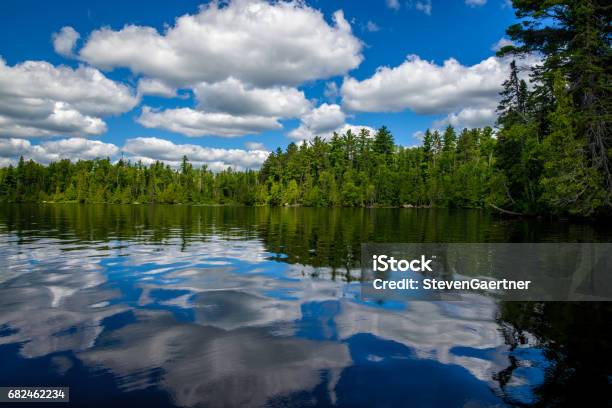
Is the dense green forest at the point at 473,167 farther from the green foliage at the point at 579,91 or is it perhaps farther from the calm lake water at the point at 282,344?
the calm lake water at the point at 282,344

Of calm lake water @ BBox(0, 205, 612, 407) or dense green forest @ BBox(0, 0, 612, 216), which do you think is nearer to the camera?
calm lake water @ BBox(0, 205, 612, 407)

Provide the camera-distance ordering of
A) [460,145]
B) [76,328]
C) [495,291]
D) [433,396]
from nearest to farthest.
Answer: [433,396], [76,328], [495,291], [460,145]

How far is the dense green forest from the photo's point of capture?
843 inches

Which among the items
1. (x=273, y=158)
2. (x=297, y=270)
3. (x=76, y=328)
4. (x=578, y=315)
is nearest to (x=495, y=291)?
(x=578, y=315)

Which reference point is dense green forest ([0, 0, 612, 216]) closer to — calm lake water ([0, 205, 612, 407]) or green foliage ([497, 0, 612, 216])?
green foliage ([497, 0, 612, 216])

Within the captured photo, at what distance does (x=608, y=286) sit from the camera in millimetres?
12664

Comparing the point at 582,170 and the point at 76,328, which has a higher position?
the point at 582,170

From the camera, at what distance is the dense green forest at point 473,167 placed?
843 inches

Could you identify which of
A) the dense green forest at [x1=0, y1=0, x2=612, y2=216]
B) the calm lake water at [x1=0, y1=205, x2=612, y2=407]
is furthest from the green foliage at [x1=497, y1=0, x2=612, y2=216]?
the calm lake water at [x1=0, y1=205, x2=612, y2=407]

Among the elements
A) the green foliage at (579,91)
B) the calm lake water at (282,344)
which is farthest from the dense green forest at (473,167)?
the calm lake water at (282,344)

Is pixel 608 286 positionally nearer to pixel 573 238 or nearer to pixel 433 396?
pixel 433 396

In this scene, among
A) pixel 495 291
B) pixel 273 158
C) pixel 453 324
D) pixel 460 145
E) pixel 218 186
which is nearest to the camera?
pixel 453 324

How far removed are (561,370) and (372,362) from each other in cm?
305

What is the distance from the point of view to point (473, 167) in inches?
4294
